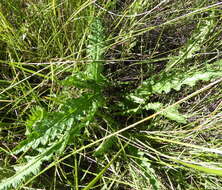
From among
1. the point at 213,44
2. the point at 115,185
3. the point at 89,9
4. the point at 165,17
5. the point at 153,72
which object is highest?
the point at 89,9

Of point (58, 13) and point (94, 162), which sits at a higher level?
point (58, 13)

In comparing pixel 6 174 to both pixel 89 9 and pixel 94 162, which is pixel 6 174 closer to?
pixel 94 162

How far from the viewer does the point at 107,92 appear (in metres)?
1.27

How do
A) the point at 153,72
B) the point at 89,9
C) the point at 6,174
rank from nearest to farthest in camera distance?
the point at 6,174
the point at 89,9
the point at 153,72

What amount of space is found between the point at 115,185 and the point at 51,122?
470 mm

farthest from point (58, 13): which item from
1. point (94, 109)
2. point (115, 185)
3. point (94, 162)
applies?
point (115, 185)

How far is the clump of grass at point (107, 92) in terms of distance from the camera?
1.08m

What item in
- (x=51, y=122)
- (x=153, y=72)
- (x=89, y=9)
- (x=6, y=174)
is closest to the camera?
(x=51, y=122)

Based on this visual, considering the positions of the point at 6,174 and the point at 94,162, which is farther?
the point at 94,162

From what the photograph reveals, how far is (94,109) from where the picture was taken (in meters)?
1.06

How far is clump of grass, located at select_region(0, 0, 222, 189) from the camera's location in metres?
1.08

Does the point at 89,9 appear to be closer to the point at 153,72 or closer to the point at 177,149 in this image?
the point at 153,72

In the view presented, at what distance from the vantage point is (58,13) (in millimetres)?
1133

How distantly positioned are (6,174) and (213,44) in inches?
42.7
